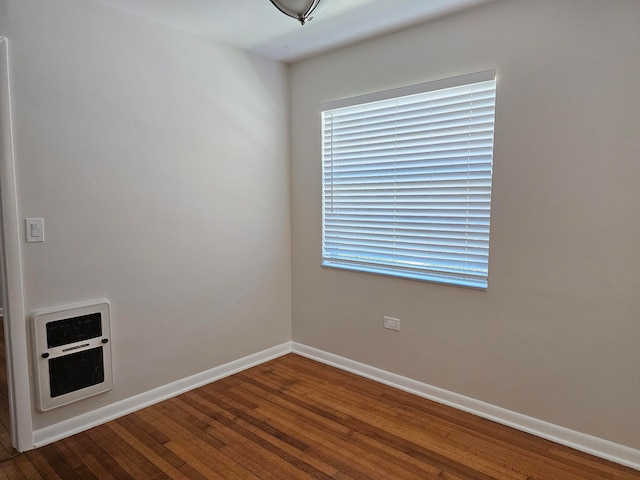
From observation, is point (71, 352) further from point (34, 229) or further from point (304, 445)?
point (304, 445)

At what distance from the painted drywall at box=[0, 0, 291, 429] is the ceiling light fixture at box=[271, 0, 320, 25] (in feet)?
4.18

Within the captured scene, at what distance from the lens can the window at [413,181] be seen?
2.71 m

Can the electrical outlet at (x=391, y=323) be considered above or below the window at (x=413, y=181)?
below

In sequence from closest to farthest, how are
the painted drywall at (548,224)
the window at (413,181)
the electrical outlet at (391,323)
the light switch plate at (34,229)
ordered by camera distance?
the painted drywall at (548,224) → the light switch plate at (34,229) → the window at (413,181) → the electrical outlet at (391,323)

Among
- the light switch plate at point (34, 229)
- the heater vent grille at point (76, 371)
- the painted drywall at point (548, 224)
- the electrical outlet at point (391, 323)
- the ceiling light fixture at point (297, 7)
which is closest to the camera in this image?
the ceiling light fixture at point (297, 7)

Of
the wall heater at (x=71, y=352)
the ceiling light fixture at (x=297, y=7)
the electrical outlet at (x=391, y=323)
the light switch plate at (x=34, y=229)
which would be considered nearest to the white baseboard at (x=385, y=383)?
the wall heater at (x=71, y=352)

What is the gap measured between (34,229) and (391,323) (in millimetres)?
2500

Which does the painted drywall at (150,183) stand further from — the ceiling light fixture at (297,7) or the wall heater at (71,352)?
the ceiling light fixture at (297,7)

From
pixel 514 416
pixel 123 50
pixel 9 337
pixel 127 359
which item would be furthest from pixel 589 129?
pixel 9 337

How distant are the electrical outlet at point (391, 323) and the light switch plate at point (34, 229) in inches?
95.4

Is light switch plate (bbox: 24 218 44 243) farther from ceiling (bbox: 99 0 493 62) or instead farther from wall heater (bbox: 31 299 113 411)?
ceiling (bbox: 99 0 493 62)

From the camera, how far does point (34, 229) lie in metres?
2.37

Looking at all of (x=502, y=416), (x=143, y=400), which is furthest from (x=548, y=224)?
(x=143, y=400)

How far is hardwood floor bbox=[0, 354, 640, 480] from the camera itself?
7.28 feet
